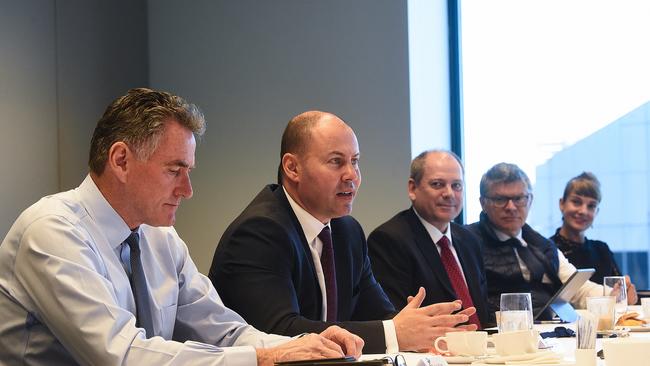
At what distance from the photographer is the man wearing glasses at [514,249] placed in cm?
480

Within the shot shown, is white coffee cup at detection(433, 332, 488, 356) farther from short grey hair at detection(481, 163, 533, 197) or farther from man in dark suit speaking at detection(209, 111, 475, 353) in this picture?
short grey hair at detection(481, 163, 533, 197)

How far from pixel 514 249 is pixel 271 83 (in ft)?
6.23

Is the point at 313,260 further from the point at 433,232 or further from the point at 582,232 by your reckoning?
the point at 582,232

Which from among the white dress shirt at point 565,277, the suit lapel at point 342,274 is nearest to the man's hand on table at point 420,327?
the suit lapel at point 342,274

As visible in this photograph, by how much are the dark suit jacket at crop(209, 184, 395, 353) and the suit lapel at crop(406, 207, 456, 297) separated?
69cm

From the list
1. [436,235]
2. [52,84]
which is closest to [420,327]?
[436,235]

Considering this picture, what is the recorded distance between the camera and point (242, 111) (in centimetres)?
589

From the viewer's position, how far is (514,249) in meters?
4.90

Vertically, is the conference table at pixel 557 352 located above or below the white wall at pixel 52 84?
below

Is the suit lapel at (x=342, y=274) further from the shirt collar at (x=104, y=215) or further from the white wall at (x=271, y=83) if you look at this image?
the white wall at (x=271, y=83)

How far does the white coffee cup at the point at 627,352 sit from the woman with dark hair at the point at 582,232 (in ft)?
12.2

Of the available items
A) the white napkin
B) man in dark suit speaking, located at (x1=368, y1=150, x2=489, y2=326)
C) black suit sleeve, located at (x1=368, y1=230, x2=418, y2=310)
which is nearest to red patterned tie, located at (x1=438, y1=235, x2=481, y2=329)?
man in dark suit speaking, located at (x1=368, y1=150, x2=489, y2=326)

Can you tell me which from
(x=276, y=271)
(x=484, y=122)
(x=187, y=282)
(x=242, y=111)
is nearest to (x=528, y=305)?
(x=276, y=271)

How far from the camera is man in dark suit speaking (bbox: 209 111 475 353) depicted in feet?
9.30
